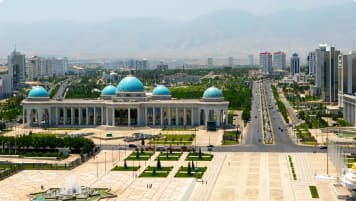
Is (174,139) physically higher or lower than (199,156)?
higher

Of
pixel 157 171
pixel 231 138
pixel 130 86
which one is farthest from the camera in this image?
pixel 130 86

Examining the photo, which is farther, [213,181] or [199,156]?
[199,156]

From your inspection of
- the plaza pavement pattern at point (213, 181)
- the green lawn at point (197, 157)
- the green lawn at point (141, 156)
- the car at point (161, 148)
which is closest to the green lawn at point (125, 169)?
the plaza pavement pattern at point (213, 181)

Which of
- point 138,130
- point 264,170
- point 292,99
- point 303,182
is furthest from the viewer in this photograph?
point 292,99

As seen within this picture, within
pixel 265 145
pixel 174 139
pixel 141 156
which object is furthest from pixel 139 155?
pixel 265 145

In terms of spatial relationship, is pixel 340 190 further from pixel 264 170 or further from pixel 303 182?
pixel 264 170

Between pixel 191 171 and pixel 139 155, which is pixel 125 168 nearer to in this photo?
pixel 191 171

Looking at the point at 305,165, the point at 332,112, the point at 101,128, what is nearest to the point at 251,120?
the point at 332,112
